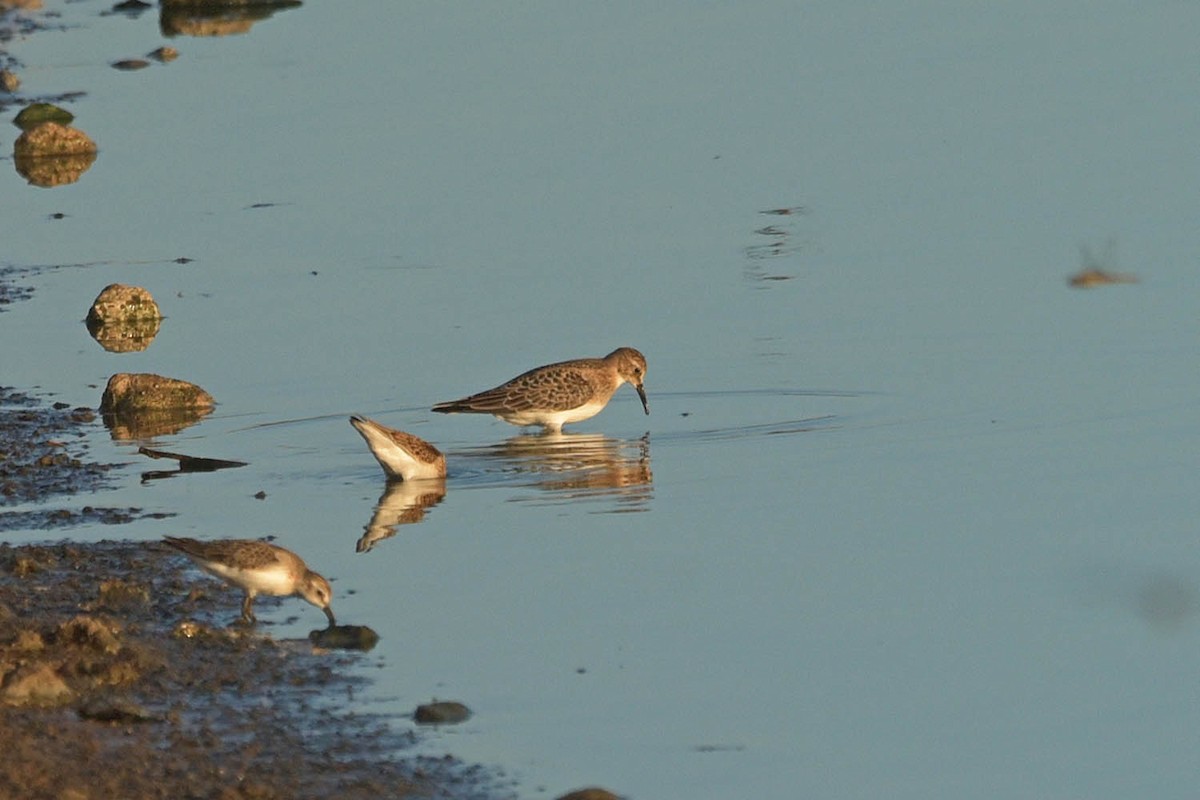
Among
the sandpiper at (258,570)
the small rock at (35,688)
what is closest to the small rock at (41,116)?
the sandpiper at (258,570)

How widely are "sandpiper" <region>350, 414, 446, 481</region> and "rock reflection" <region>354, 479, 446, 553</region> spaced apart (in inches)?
2.7

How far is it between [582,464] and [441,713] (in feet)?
20.2

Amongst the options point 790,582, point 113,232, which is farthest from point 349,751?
point 113,232

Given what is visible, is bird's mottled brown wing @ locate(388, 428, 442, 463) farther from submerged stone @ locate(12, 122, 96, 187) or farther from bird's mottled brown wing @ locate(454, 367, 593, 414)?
submerged stone @ locate(12, 122, 96, 187)

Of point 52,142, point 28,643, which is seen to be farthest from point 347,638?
point 52,142

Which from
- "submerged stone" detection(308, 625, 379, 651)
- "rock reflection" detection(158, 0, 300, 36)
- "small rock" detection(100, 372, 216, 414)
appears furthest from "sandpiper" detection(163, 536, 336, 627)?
"rock reflection" detection(158, 0, 300, 36)

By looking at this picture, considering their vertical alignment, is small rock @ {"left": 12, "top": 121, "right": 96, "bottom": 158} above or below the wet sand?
above

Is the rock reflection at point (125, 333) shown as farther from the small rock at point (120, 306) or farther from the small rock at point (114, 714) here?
the small rock at point (114, 714)

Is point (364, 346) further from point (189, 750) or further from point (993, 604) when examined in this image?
point (189, 750)

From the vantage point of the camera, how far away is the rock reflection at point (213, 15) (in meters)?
35.7

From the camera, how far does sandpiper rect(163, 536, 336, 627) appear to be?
11391 mm

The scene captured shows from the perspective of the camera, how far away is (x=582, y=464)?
16.1 metres

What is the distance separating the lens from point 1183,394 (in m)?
15.9

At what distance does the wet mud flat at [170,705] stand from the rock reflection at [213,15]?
80.6 feet
